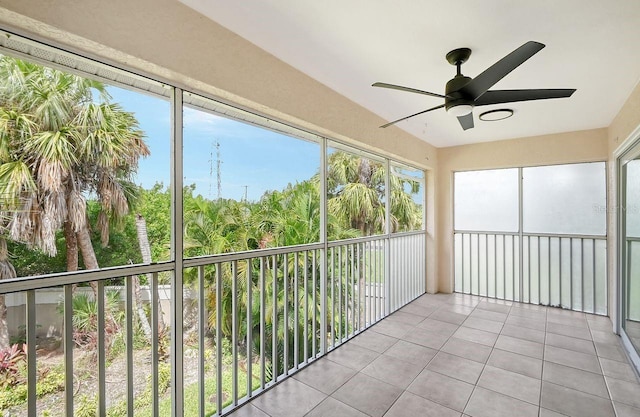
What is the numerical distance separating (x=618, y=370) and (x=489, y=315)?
1370 mm

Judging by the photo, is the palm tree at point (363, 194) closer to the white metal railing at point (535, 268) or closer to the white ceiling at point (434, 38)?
the white ceiling at point (434, 38)

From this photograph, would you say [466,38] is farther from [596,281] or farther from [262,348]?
[596,281]

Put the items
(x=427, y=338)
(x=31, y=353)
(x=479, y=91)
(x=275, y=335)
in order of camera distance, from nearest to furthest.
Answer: (x=31, y=353) → (x=479, y=91) → (x=275, y=335) → (x=427, y=338)

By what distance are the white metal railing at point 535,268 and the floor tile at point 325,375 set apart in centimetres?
325

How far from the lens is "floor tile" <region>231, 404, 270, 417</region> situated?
193 cm

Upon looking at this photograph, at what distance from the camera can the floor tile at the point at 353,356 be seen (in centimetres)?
258

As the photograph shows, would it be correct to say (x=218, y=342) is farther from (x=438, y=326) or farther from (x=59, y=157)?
(x=438, y=326)

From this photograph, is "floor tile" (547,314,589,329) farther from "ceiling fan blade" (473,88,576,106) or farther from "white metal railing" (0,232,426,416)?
"ceiling fan blade" (473,88,576,106)

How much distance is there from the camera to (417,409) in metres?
1.99

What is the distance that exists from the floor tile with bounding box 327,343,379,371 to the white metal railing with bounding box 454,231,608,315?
285cm

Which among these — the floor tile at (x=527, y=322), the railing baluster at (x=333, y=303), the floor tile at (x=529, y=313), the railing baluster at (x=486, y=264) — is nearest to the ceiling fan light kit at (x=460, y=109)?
the railing baluster at (x=333, y=303)

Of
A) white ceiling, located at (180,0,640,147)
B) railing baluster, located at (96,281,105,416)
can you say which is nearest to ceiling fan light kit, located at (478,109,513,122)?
white ceiling, located at (180,0,640,147)

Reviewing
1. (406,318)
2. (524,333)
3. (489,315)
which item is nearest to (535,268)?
(489,315)

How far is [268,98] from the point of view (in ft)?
6.63
